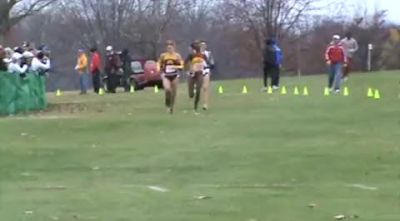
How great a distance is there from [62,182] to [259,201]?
3163 millimetres

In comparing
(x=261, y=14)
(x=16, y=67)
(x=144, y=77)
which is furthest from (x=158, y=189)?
(x=261, y=14)

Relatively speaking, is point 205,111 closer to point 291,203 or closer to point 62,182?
point 62,182

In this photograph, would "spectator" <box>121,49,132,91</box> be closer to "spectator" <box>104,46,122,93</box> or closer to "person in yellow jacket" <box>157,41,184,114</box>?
A: "spectator" <box>104,46,122,93</box>

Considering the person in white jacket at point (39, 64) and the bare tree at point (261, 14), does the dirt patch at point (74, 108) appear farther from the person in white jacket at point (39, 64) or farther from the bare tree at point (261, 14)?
the bare tree at point (261, 14)

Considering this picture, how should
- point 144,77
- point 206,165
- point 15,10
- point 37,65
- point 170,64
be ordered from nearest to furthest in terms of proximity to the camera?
point 206,165 → point 170,64 → point 37,65 → point 15,10 → point 144,77

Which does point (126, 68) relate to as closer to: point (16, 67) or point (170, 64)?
point (16, 67)

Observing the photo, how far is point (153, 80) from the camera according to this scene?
51188 millimetres

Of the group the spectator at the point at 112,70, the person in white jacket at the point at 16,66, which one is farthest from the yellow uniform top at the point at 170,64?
the spectator at the point at 112,70

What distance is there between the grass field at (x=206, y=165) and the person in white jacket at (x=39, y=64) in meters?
6.21

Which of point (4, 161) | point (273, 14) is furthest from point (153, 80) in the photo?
point (4, 161)

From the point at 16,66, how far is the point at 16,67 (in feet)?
0.14

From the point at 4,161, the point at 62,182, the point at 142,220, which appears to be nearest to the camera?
the point at 142,220

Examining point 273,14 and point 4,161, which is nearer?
point 4,161

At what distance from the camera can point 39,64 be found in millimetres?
34688
